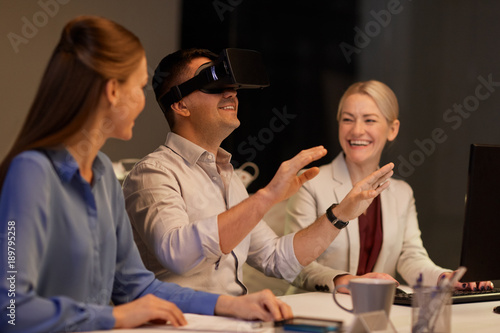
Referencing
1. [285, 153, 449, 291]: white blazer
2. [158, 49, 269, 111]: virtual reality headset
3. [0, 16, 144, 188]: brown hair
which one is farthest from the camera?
[285, 153, 449, 291]: white blazer

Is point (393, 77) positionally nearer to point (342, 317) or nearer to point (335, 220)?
point (335, 220)

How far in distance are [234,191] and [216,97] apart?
1.12 ft

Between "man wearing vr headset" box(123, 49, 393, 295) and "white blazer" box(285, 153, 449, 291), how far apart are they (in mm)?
503

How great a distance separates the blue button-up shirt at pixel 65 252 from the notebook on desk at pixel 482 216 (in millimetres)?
727

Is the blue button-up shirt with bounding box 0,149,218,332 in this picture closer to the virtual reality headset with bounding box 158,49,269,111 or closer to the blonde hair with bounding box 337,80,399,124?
the virtual reality headset with bounding box 158,49,269,111

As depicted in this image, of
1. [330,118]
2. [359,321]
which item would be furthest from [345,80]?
[359,321]

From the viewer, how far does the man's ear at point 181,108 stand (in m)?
2.15

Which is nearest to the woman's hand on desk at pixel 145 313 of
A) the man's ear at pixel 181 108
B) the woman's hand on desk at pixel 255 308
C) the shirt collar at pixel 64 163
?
the woman's hand on desk at pixel 255 308

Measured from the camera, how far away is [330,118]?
404 cm

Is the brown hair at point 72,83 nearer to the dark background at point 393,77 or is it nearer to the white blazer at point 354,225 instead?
the white blazer at point 354,225

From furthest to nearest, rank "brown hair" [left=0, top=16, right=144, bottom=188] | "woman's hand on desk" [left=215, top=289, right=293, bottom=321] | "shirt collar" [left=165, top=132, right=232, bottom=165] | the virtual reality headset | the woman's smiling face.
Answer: the woman's smiling face
"shirt collar" [left=165, top=132, right=232, bottom=165]
the virtual reality headset
"woman's hand on desk" [left=215, top=289, right=293, bottom=321]
"brown hair" [left=0, top=16, right=144, bottom=188]

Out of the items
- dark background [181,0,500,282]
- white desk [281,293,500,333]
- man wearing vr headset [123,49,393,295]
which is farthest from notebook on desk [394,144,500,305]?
dark background [181,0,500,282]

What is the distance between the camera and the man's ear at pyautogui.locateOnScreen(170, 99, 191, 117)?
2150 millimetres

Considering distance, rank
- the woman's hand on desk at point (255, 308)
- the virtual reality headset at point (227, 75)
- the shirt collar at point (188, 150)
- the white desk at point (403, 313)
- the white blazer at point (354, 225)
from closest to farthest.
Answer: the woman's hand on desk at point (255, 308), the white desk at point (403, 313), the virtual reality headset at point (227, 75), the shirt collar at point (188, 150), the white blazer at point (354, 225)
